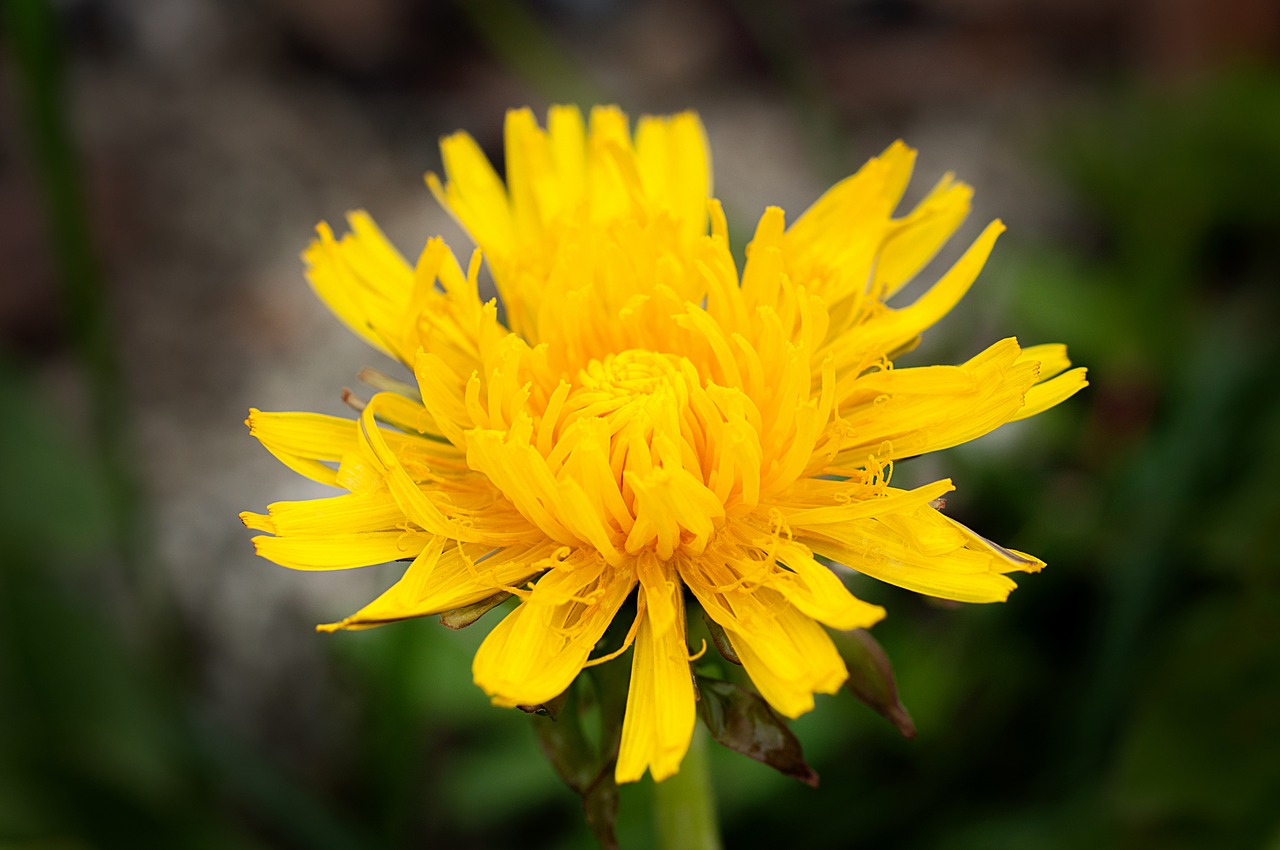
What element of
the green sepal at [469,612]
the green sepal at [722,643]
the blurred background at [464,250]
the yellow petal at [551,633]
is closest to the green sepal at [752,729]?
the green sepal at [722,643]

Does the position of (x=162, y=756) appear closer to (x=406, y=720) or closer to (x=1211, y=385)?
(x=406, y=720)

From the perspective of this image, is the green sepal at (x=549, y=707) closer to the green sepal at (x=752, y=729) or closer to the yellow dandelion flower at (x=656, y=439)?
the yellow dandelion flower at (x=656, y=439)

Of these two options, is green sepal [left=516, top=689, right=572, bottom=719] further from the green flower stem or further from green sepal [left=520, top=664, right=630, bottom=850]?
the green flower stem

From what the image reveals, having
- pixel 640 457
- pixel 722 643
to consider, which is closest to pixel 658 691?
pixel 722 643

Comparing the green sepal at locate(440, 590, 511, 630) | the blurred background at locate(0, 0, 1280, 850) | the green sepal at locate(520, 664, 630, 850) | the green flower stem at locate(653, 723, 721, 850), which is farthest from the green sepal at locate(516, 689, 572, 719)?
the blurred background at locate(0, 0, 1280, 850)

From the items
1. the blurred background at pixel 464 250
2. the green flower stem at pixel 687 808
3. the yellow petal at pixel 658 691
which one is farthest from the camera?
the blurred background at pixel 464 250

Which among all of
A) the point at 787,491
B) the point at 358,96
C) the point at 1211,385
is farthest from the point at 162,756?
the point at 1211,385

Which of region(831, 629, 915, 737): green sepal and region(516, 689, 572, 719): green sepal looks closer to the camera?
region(516, 689, 572, 719): green sepal
